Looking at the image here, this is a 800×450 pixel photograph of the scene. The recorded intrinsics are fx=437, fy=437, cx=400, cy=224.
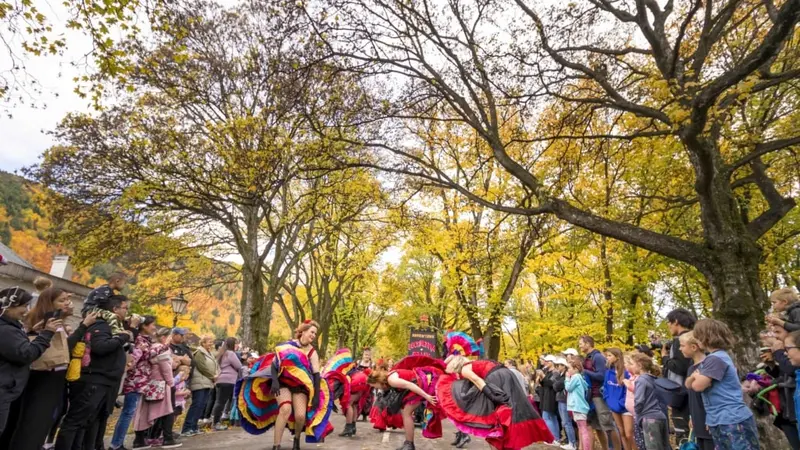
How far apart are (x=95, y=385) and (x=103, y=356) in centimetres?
34

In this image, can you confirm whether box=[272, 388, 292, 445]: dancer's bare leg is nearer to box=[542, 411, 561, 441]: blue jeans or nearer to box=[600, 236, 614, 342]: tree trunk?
box=[542, 411, 561, 441]: blue jeans

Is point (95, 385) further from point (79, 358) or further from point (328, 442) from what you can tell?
point (328, 442)

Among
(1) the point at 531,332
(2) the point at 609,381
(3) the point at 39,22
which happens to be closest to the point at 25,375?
→ (3) the point at 39,22

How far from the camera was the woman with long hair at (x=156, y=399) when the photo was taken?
6.72m

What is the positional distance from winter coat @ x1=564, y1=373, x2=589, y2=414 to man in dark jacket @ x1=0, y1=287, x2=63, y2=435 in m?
7.77

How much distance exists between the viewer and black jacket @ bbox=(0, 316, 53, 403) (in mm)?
4023

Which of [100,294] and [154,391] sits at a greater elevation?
[100,294]

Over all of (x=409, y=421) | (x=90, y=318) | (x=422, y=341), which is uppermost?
(x=422, y=341)

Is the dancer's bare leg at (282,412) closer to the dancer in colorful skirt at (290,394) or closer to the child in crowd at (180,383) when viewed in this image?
the dancer in colorful skirt at (290,394)

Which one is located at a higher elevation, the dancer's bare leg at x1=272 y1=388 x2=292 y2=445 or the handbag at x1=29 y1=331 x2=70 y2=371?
the handbag at x1=29 y1=331 x2=70 y2=371

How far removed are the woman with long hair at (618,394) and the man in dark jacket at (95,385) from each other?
7356mm

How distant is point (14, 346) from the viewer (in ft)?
13.2

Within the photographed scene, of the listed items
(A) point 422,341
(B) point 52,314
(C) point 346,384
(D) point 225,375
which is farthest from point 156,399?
(A) point 422,341

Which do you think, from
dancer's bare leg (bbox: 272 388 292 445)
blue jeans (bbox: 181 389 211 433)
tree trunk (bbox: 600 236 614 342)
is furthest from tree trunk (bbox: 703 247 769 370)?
blue jeans (bbox: 181 389 211 433)
